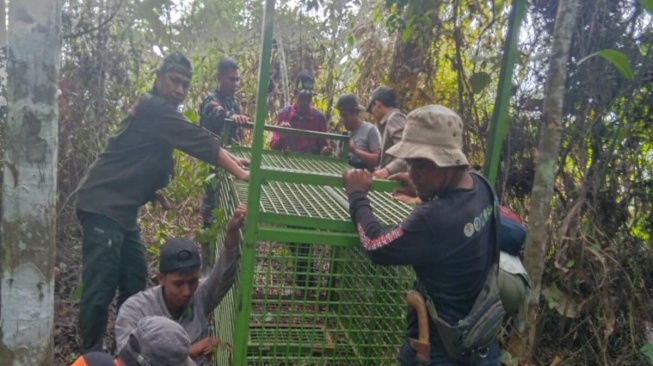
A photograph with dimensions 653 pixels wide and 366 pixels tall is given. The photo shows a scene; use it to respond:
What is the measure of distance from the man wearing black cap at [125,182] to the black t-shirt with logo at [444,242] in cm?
151

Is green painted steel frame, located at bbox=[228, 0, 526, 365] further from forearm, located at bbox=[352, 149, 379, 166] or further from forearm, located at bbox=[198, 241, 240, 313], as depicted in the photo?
forearm, located at bbox=[352, 149, 379, 166]

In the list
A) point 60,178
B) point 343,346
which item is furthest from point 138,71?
point 343,346

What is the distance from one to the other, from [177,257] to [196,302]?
0.30m

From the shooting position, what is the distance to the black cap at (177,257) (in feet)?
8.68

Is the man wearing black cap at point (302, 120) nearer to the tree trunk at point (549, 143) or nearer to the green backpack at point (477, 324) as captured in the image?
the tree trunk at point (549, 143)

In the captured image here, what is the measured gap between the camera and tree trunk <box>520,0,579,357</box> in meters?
3.51

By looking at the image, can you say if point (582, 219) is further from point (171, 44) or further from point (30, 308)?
point (171, 44)

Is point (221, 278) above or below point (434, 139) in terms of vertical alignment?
below

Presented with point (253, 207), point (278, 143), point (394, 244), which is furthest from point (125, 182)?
point (278, 143)

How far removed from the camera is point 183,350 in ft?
6.77

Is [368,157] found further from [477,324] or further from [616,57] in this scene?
[477,324]

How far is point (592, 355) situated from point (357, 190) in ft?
9.35

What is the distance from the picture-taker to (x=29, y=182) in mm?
2639

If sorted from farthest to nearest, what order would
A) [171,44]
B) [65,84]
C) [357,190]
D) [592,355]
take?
1. [171,44]
2. [65,84]
3. [592,355]
4. [357,190]
